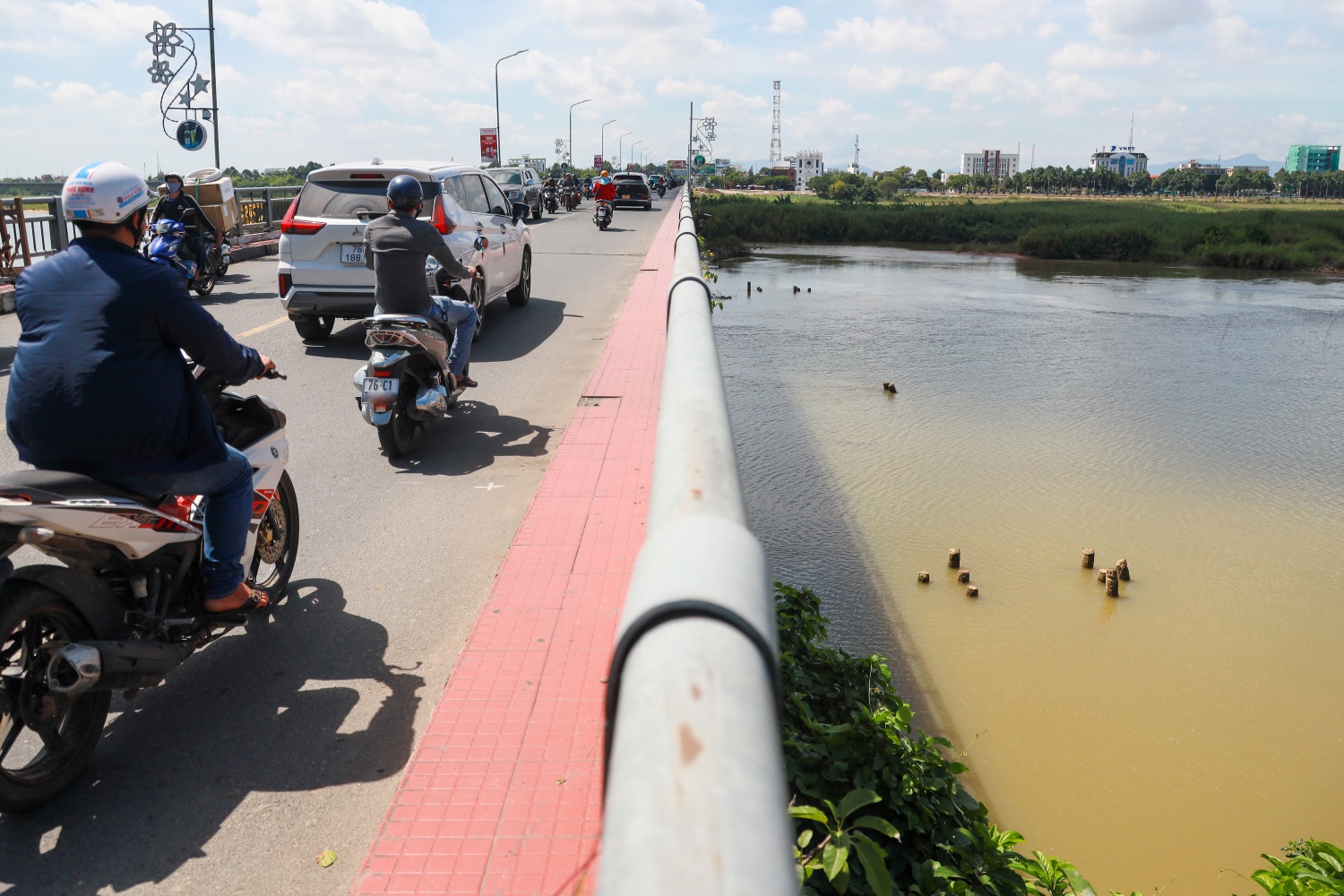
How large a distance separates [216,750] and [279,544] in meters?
1.28

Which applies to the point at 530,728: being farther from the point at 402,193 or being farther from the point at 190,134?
the point at 190,134

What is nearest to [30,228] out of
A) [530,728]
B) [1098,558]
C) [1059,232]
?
[1098,558]

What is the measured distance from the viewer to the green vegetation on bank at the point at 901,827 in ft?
9.89

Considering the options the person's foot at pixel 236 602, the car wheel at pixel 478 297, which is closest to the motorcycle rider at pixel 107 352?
the person's foot at pixel 236 602

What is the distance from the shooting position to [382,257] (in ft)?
24.0

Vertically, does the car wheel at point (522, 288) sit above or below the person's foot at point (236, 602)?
above

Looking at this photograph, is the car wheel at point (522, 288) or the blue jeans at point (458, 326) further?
the car wheel at point (522, 288)

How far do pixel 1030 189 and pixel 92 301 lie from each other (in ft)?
572

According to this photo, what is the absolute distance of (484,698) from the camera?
3738mm

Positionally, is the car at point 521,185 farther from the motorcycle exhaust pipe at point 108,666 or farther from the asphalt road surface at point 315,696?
the motorcycle exhaust pipe at point 108,666

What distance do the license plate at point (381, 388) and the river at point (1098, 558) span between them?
2.89 metres

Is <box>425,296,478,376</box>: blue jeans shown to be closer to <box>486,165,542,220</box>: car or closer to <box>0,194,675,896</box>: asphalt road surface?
<box>0,194,675,896</box>: asphalt road surface

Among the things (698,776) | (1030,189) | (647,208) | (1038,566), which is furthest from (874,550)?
(1030,189)

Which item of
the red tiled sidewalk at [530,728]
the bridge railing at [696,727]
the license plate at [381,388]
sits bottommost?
the red tiled sidewalk at [530,728]
